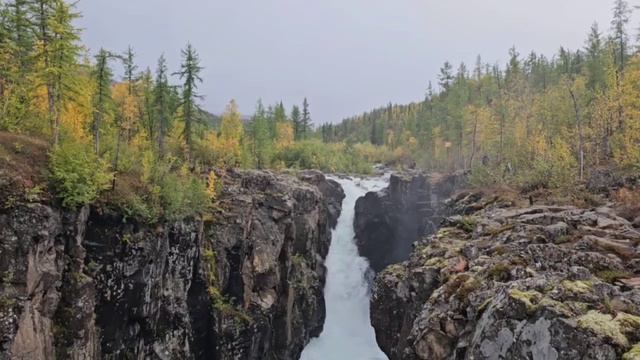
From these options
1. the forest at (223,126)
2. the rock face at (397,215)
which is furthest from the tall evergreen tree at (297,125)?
the rock face at (397,215)

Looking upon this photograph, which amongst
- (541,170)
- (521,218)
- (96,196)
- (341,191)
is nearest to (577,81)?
(541,170)

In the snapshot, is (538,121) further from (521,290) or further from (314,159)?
(521,290)

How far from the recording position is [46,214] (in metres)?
21.6

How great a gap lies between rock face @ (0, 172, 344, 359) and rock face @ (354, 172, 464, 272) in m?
10.9

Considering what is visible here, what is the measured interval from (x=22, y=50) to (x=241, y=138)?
3824cm

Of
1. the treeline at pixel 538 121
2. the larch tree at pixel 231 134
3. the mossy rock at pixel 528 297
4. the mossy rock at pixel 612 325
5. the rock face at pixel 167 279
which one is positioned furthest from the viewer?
the larch tree at pixel 231 134

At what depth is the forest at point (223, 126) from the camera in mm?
27016

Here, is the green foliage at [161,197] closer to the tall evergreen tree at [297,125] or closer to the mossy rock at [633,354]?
the mossy rock at [633,354]

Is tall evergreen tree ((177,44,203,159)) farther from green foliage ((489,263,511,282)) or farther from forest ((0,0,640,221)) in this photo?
green foliage ((489,263,511,282))

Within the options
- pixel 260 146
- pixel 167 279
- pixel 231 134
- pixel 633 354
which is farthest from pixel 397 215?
pixel 633 354

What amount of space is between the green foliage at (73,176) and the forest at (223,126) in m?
0.07

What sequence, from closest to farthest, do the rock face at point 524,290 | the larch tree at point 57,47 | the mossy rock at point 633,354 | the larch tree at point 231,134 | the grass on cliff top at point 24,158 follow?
the mossy rock at point 633,354 < the rock face at point 524,290 < the grass on cliff top at point 24,158 < the larch tree at point 57,47 < the larch tree at point 231,134

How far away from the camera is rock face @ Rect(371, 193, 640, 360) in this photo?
11.0 metres

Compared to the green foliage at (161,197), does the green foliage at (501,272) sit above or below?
below
